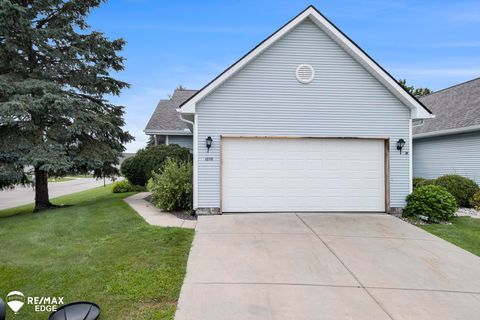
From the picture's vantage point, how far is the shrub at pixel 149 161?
1205 cm

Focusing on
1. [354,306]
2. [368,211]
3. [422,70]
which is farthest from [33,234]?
[422,70]

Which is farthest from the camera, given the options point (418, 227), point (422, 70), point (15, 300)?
point (422, 70)

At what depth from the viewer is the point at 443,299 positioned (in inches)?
157

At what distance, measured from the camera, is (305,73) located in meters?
9.16

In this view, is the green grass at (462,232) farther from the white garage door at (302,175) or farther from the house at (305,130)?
the white garage door at (302,175)

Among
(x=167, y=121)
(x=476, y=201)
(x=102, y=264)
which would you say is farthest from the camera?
(x=167, y=121)

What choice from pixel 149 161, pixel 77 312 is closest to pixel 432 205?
pixel 77 312

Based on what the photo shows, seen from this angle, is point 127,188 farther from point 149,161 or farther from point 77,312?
point 77,312

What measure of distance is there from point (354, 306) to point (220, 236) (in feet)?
11.4

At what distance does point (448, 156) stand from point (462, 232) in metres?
7.21

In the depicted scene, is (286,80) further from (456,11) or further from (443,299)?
(456,11)

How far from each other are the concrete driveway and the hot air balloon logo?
1.99m

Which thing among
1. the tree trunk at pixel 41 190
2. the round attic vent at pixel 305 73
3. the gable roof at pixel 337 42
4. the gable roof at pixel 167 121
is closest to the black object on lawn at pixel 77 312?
the gable roof at pixel 337 42

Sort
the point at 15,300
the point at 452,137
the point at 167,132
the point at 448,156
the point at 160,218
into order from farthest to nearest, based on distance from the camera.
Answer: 1. the point at 167,132
2. the point at 448,156
3. the point at 452,137
4. the point at 160,218
5. the point at 15,300
